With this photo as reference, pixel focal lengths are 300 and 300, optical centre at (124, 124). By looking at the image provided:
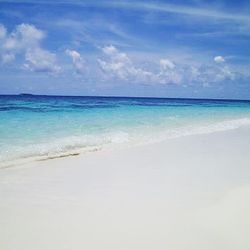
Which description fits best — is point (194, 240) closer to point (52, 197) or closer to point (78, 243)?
point (78, 243)

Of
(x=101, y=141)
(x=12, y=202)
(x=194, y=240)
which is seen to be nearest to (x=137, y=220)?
(x=194, y=240)

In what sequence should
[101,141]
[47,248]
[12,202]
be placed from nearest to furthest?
[47,248]
[12,202]
[101,141]

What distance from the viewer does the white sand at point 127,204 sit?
278 cm

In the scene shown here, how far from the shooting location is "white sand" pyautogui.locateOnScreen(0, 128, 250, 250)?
2.78 metres

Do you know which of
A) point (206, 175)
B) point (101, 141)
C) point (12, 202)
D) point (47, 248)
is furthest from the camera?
point (101, 141)

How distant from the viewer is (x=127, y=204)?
11.8 ft

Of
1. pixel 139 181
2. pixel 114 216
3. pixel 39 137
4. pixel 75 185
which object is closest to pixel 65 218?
pixel 114 216

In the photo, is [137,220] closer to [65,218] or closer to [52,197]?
[65,218]

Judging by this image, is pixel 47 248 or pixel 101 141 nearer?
pixel 47 248

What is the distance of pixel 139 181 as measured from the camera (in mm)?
4570

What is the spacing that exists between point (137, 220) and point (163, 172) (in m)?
2.01

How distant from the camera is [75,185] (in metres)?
4.39

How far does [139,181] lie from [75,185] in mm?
961

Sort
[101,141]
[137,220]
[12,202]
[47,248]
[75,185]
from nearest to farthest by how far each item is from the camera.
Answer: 1. [47,248]
2. [137,220]
3. [12,202]
4. [75,185]
5. [101,141]
